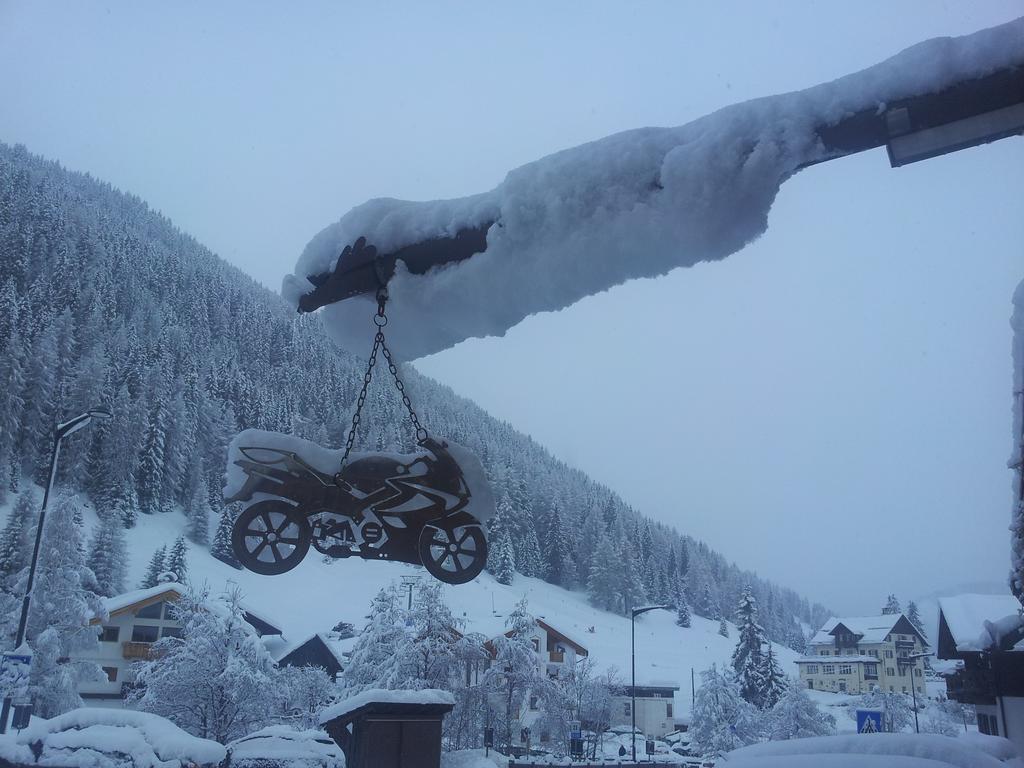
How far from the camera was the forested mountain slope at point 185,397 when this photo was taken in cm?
5584

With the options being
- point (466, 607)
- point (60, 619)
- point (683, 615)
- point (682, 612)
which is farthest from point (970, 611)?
point (682, 612)

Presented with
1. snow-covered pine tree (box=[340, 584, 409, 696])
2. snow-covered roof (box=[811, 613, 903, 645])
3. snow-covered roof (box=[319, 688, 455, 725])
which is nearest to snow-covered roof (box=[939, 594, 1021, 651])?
snow-covered roof (box=[319, 688, 455, 725])

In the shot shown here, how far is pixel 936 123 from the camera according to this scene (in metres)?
2.25

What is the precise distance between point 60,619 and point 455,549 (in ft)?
85.7

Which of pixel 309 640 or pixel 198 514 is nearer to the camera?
pixel 309 640

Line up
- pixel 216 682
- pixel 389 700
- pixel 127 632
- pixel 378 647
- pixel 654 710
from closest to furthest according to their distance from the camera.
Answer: pixel 389 700, pixel 216 682, pixel 378 647, pixel 127 632, pixel 654 710

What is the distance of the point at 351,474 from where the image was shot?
3133mm

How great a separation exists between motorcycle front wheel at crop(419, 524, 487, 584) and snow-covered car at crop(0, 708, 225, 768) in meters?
10.6

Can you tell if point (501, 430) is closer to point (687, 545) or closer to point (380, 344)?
point (687, 545)

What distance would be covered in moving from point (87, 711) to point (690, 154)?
1348 cm

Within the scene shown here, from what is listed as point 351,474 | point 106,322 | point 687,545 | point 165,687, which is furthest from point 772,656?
point 106,322

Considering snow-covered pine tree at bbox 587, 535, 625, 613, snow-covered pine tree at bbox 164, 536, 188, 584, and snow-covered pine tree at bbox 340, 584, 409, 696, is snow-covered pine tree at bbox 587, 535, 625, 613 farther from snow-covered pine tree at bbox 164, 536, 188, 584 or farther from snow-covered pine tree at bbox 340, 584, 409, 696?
snow-covered pine tree at bbox 340, 584, 409, 696

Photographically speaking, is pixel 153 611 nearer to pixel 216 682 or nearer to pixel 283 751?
pixel 216 682

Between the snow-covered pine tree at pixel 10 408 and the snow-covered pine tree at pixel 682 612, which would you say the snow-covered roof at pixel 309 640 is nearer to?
the snow-covered pine tree at pixel 10 408
